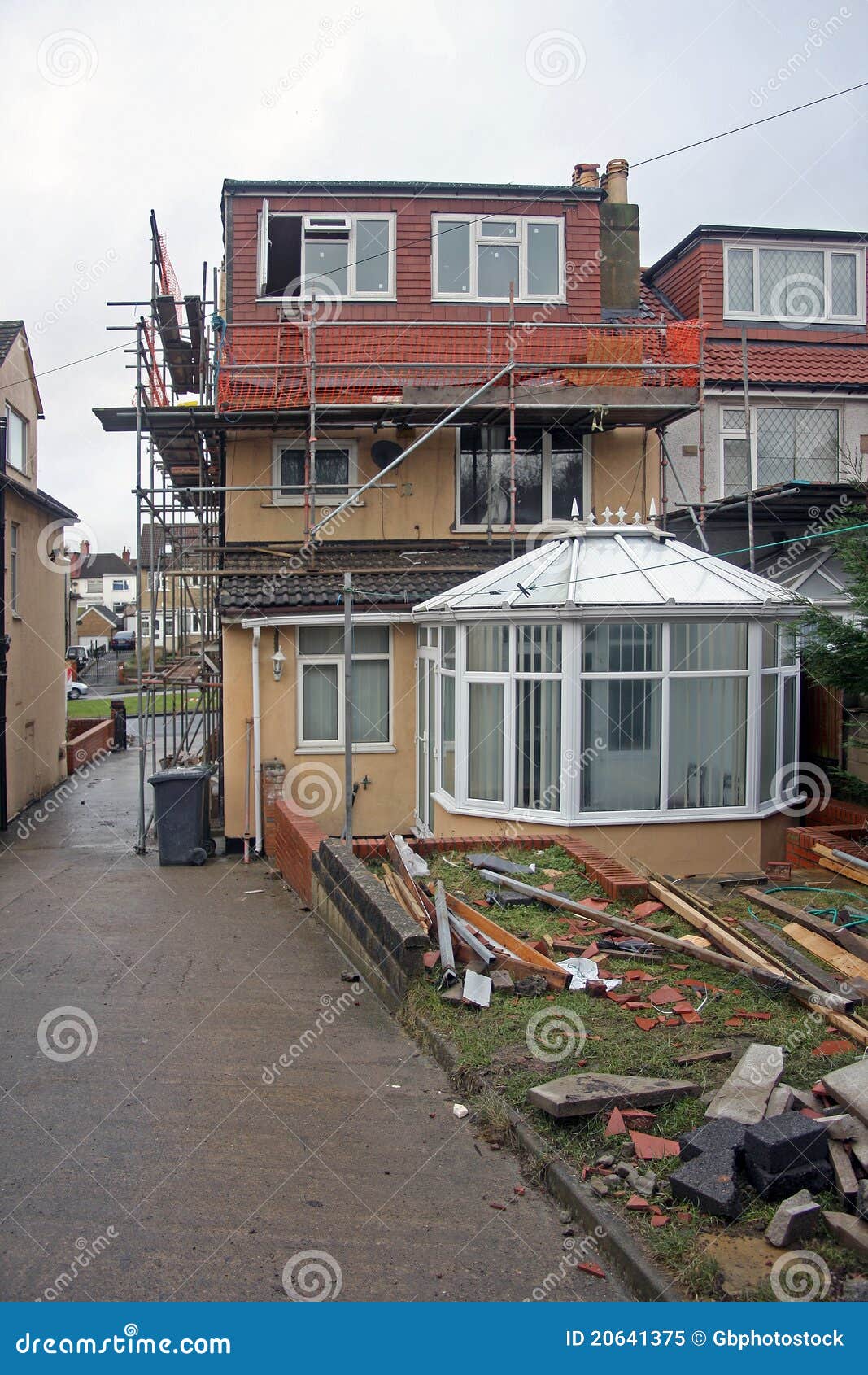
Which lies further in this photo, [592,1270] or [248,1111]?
[248,1111]

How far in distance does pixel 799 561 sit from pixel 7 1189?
14.1 meters

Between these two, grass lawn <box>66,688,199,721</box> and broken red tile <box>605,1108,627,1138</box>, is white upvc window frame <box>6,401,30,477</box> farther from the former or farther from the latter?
broken red tile <box>605,1108,627,1138</box>

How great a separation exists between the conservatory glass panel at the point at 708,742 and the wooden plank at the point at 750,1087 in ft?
20.4

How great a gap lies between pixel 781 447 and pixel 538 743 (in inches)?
428

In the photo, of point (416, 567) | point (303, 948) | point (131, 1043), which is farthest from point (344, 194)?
point (131, 1043)

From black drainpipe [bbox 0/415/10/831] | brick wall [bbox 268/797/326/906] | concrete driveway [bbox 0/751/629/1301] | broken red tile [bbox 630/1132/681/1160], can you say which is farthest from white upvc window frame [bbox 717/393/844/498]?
broken red tile [bbox 630/1132/681/1160]

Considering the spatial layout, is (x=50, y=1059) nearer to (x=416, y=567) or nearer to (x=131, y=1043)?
(x=131, y=1043)

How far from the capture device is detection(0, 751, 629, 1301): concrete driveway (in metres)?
4.26

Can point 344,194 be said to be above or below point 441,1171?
above

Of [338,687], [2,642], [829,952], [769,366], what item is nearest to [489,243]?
[769,366]

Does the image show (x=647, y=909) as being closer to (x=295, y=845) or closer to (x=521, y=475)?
(x=295, y=845)

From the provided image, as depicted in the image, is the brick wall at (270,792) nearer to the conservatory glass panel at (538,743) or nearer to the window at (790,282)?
the conservatory glass panel at (538,743)

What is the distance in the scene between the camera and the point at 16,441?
21.5m

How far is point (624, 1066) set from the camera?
5781 millimetres
